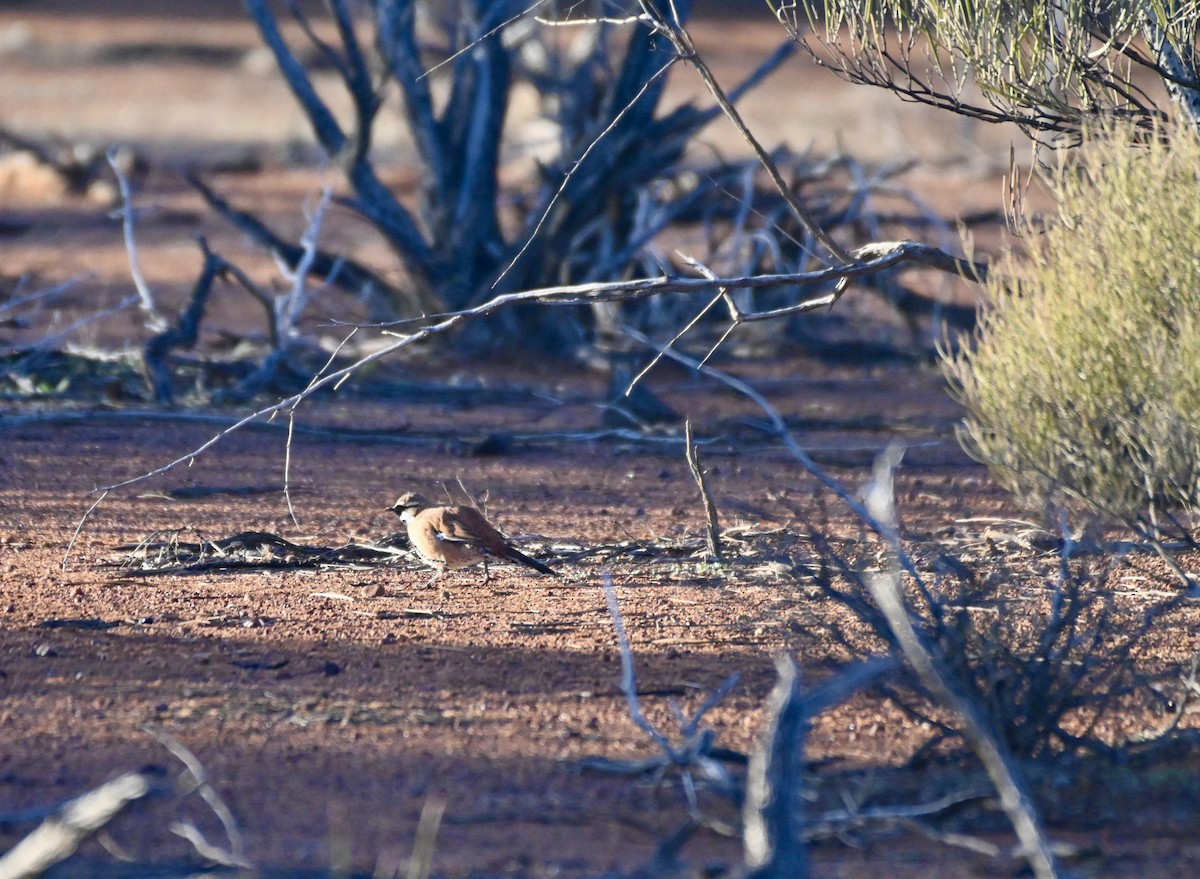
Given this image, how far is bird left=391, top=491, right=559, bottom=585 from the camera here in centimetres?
507

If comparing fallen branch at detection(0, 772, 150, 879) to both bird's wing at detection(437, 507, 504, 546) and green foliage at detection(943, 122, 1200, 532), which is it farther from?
green foliage at detection(943, 122, 1200, 532)

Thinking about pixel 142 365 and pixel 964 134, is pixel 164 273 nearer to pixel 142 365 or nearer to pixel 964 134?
pixel 142 365

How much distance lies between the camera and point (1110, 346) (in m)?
5.02

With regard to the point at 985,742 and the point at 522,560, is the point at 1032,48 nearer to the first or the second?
the point at 522,560

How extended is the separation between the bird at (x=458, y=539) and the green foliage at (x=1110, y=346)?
186cm

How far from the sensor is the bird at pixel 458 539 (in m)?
5.07

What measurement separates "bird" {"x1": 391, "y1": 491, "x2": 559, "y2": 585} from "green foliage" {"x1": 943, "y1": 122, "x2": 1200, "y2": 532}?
1.86m

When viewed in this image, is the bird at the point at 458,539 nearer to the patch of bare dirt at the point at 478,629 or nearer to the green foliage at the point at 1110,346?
the patch of bare dirt at the point at 478,629

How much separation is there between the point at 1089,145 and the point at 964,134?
18.4 meters

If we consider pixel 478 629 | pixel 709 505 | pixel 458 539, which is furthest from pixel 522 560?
pixel 709 505

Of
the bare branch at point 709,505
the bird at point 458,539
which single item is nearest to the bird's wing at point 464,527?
the bird at point 458,539

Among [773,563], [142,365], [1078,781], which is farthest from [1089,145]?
[142,365]

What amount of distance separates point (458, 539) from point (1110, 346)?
2.34 metres

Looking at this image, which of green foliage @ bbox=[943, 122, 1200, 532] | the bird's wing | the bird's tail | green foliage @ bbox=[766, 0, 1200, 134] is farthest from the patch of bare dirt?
green foliage @ bbox=[766, 0, 1200, 134]
